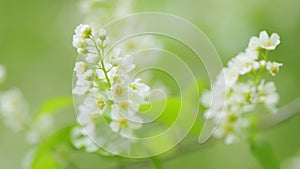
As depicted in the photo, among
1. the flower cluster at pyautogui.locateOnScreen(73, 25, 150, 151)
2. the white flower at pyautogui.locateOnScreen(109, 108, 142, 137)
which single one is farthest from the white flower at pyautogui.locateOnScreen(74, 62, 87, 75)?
the white flower at pyautogui.locateOnScreen(109, 108, 142, 137)

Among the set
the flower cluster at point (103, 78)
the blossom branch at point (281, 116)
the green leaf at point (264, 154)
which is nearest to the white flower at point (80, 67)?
the flower cluster at point (103, 78)

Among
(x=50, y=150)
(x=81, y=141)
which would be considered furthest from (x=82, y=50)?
(x=50, y=150)

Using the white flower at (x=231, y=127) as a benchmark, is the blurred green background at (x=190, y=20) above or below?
above

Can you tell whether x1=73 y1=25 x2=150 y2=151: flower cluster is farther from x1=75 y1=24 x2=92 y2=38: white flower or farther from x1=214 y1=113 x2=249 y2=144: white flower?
x1=214 y1=113 x2=249 y2=144: white flower

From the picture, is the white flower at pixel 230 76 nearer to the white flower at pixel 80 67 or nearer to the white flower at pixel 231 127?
the white flower at pixel 231 127

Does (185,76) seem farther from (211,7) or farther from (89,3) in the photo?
(211,7)

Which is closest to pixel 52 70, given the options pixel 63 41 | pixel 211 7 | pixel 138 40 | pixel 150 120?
pixel 63 41
